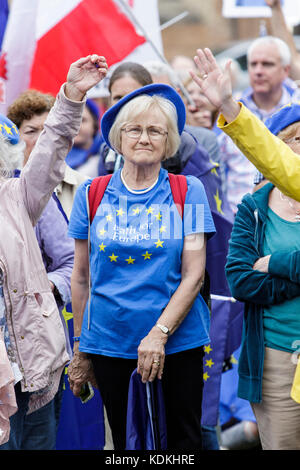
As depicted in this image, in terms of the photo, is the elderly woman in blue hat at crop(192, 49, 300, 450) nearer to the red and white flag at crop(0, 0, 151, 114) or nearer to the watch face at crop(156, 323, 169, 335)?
the watch face at crop(156, 323, 169, 335)

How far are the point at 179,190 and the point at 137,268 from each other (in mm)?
399

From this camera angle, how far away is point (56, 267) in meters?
3.84

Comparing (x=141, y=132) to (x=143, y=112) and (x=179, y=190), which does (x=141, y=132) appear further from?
(x=179, y=190)

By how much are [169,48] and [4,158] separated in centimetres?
2155

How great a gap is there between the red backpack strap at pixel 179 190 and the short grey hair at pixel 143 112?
0.17 meters

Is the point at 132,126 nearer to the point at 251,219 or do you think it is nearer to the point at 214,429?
the point at 251,219

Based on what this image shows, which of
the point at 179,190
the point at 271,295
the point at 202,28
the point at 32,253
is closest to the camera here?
the point at 32,253

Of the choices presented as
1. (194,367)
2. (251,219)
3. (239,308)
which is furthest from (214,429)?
(251,219)

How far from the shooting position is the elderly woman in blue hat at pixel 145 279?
3375 mm

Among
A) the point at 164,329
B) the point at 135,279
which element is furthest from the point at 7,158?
the point at 164,329

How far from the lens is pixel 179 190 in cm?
349

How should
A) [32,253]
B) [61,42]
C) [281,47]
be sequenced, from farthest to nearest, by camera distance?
[281,47] → [61,42] → [32,253]

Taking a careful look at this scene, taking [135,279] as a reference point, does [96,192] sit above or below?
above

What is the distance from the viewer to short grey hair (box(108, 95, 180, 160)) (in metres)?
3.56
